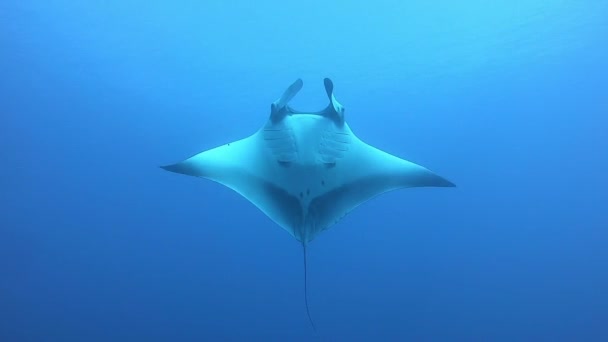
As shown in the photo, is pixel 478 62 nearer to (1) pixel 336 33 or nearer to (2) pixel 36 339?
(1) pixel 336 33

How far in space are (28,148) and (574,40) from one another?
475 inches

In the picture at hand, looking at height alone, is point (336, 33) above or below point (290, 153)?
above

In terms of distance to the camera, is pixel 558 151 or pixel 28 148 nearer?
pixel 28 148

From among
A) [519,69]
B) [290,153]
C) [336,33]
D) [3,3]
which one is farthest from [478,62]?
[3,3]

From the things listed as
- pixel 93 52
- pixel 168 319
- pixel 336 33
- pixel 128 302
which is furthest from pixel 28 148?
pixel 336 33

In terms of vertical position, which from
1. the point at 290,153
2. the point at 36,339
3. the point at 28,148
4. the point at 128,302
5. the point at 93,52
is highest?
the point at 93,52

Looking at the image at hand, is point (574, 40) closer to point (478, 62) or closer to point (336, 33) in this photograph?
point (478, 62)

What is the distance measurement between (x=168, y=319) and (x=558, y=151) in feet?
38.9

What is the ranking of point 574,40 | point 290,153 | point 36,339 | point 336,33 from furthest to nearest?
point 36,339, point 574,40, point 336,33, point 290,153

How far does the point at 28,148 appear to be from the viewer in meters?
9.67

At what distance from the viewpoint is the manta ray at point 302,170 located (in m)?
3.01

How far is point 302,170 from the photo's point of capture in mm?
3025

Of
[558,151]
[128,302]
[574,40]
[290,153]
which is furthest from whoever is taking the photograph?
[558,151]

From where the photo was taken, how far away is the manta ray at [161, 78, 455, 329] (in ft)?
9.86
